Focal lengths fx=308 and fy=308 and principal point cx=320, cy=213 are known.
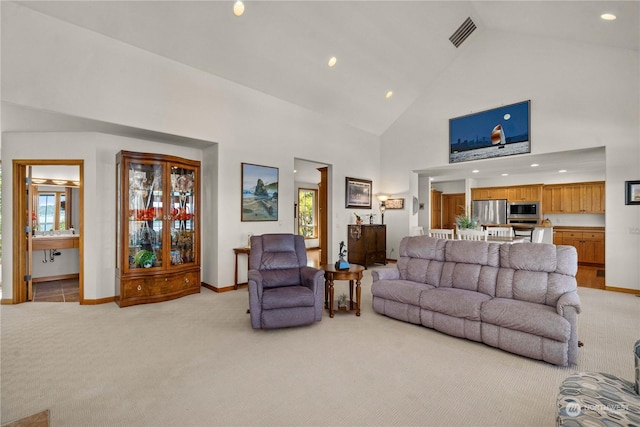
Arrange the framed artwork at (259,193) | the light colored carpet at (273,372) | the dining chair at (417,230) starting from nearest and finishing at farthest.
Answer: the light colored carpet at (273,372) < the framed artwork at (259,193) < the dining chair at (417,230)

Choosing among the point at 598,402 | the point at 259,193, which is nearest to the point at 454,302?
the point at 598,402

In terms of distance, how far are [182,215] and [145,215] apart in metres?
0.52

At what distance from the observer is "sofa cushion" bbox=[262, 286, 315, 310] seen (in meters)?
3.34

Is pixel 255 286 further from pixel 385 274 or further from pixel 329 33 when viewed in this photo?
pixel 329 33

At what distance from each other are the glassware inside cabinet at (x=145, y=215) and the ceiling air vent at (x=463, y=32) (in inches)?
227

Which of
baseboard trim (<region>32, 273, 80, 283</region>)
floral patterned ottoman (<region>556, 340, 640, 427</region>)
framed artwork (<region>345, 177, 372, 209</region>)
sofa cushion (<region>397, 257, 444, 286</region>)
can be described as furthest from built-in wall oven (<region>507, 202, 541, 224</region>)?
baseboard trim (<region>32, 273, 80, 283</region>)

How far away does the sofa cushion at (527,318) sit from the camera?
8.57 feet

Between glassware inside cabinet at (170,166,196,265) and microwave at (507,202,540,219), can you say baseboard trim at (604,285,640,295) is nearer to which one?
microwave at (507,202,540,219)

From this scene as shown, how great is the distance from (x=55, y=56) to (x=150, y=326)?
333 cm

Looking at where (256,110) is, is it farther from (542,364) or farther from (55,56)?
(542,364)

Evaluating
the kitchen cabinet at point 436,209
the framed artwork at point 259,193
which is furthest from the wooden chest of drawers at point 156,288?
the kitchen cabinet at point 436,209

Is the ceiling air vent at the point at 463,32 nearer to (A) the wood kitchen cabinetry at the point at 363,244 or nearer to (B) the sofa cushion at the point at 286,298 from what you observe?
(A) the wood kitchen cabinetry at the point at 363,244

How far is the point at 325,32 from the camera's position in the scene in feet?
15.4

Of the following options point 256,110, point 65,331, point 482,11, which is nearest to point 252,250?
point 65,331
